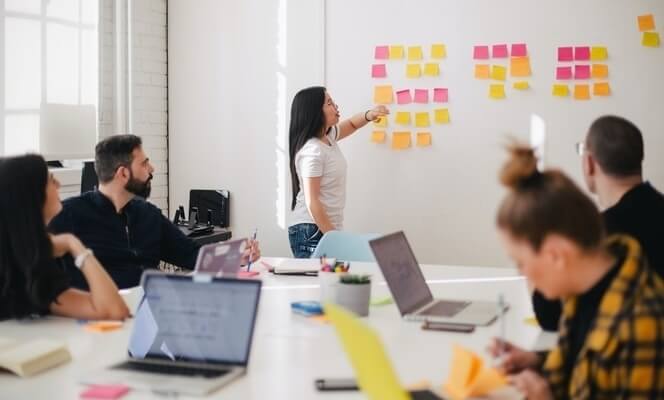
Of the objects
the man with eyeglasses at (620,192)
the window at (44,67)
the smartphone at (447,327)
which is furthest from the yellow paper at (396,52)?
the smartphone at (447,327)

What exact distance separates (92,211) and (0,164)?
0.90 meters

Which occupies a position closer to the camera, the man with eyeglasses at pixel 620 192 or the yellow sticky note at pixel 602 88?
the man with eyeglasses at pixel 620 192

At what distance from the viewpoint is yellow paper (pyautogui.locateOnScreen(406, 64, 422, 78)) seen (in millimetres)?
4770

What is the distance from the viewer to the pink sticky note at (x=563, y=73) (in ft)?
14.9

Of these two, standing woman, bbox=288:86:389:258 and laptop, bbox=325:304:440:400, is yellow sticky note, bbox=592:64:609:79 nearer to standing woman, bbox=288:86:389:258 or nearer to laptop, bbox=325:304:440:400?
standing woman, bbox=288:86:389:258

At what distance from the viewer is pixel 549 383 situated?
1654 mm

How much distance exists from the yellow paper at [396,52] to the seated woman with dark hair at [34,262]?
2.72m

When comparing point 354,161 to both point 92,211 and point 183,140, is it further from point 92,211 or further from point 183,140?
point 92,211

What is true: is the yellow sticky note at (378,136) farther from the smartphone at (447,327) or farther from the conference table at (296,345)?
the smartphone at (447,327)

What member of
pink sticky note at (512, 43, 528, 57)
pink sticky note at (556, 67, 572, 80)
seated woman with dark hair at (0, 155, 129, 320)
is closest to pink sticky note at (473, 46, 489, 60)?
pink sticky note at (512, 43, 528, 57)

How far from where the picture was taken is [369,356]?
1.39 m

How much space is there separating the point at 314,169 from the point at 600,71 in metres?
1.66

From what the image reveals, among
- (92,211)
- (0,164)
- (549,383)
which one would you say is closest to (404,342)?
(549,383)

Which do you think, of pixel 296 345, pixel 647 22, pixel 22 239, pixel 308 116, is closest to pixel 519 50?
pixel 647 22
